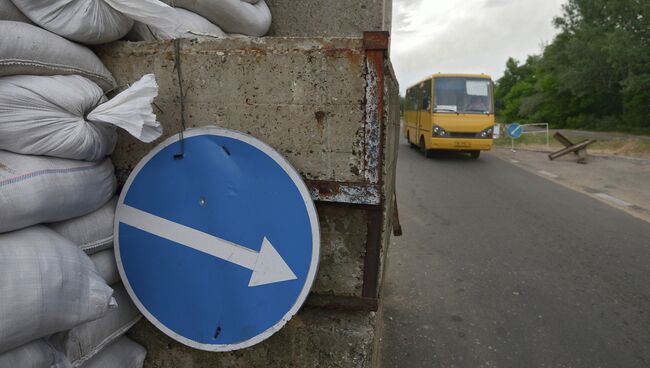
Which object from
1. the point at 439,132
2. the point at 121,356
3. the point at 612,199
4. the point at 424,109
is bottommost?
the point at 612,199

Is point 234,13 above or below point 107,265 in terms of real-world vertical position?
above

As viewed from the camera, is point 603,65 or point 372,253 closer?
point 372,253

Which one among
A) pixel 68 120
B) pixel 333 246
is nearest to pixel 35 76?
pixel 68 120

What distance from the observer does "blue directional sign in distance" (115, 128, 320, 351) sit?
122 cm

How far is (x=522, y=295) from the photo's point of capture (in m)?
3.44

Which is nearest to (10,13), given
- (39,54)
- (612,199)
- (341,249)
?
(39,54)

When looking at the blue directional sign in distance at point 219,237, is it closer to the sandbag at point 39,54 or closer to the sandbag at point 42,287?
the sandbag at point 42,287

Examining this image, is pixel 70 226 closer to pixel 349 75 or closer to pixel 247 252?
pixel 247 252

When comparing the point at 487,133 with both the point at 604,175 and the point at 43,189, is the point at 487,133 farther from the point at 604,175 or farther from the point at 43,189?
the point at 43,189

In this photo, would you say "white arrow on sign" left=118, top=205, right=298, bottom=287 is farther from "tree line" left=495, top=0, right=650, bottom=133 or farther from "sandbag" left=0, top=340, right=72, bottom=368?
"tree line" left=495, top=0, right=650, bottom=133

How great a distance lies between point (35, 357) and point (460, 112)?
1253cm

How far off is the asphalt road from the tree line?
19.0m

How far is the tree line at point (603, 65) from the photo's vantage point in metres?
22.4

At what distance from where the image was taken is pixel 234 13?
74.1 inches
